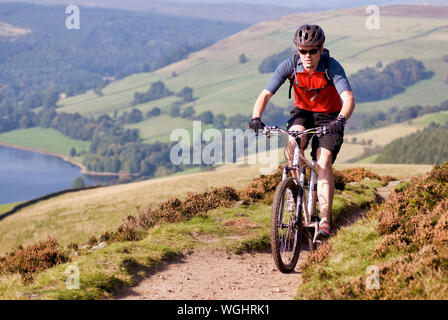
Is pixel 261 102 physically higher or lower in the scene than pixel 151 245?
higher

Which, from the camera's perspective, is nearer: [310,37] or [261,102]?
[310,37]

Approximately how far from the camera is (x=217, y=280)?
852 cm

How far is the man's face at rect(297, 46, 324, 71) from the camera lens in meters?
8.30

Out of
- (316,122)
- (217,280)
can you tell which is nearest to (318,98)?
(316,122)

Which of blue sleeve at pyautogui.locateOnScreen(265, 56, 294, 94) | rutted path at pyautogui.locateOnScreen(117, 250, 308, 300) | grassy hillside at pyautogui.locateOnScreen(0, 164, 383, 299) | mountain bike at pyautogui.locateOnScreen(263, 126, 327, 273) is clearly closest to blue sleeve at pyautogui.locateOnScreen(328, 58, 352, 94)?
blue sleeve at pyautogui.locateOnScreen(265, 56, 294, 94)

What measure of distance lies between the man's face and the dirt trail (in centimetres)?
339

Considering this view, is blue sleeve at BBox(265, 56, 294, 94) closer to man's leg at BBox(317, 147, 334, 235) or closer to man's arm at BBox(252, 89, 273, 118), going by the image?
man's arm at BBox(252, 89, 273, 118)

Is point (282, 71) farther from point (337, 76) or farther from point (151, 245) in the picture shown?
point (151, 245)

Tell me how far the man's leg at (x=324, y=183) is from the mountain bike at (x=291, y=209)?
145 mm

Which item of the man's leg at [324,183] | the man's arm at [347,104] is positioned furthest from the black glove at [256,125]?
the man's arm at [347,104]

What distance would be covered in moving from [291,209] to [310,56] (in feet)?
8.02

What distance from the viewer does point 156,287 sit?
316 inches
